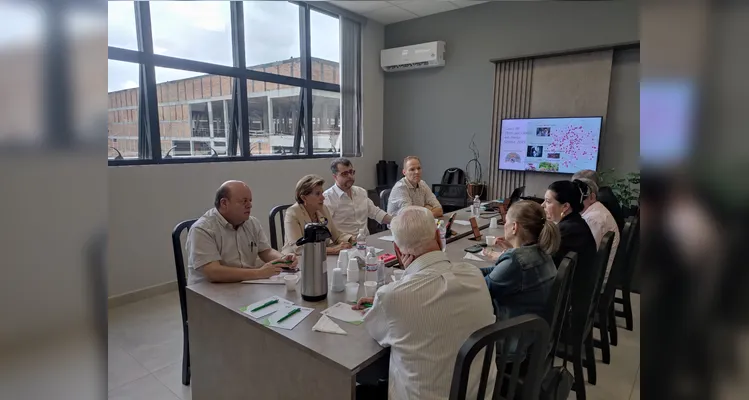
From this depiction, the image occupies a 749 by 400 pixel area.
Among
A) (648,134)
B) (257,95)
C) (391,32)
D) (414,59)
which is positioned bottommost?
(648,134)

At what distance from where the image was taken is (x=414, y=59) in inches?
211

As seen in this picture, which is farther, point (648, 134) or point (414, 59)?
point (414, 59)

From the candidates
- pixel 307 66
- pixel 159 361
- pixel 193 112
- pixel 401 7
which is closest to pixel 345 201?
pixel 159 361

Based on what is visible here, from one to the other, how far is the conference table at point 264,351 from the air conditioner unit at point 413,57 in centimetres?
396

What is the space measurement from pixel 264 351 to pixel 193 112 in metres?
3.16

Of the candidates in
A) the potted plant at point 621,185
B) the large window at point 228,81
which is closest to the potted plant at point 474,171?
the potted plant at point 621,185

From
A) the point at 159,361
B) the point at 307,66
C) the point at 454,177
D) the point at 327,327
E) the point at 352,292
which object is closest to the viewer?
the point at 327,327

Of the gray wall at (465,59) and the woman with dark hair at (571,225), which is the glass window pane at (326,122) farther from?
the woman with dark hair at (571,225)

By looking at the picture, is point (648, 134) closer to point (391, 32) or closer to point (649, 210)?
point (649, 210)

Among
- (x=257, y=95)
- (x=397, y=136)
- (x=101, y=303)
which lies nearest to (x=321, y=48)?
(x=257, y=95)

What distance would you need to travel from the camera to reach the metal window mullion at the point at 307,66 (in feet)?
15.9

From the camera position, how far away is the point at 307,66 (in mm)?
4930

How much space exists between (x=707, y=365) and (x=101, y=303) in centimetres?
36

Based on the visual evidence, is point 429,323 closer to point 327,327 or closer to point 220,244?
point 327,327
